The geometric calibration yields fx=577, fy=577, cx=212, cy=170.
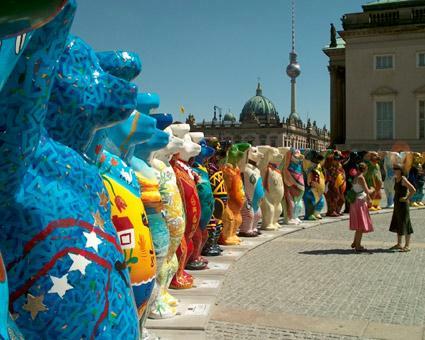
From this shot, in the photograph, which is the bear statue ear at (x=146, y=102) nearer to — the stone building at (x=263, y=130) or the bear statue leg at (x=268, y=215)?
the bear statue leg at (x=268, y=215)

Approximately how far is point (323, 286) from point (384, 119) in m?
Answer: 28.7

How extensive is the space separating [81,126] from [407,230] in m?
8.34

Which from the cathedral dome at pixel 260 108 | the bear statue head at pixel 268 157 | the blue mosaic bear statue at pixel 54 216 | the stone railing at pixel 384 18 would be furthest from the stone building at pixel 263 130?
the blue mosaic bear statue at pixel 54 216

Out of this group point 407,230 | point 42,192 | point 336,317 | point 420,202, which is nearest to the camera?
point 42,192

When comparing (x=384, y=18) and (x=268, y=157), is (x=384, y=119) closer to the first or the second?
(x=384, y=18)

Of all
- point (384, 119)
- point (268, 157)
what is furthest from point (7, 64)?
point (384, 119)

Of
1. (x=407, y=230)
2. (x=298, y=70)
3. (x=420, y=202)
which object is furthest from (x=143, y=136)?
(x=298, y=70)

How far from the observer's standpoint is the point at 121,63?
241 cm

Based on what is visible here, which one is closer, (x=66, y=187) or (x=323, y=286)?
(x=66, y=187)

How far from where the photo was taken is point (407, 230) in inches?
373

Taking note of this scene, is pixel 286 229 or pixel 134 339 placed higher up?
pixel 134 339

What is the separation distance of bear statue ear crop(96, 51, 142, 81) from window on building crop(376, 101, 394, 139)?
32772mm

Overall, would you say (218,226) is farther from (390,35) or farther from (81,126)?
(390,35)

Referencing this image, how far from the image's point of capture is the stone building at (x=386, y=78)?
3316 centimetres
